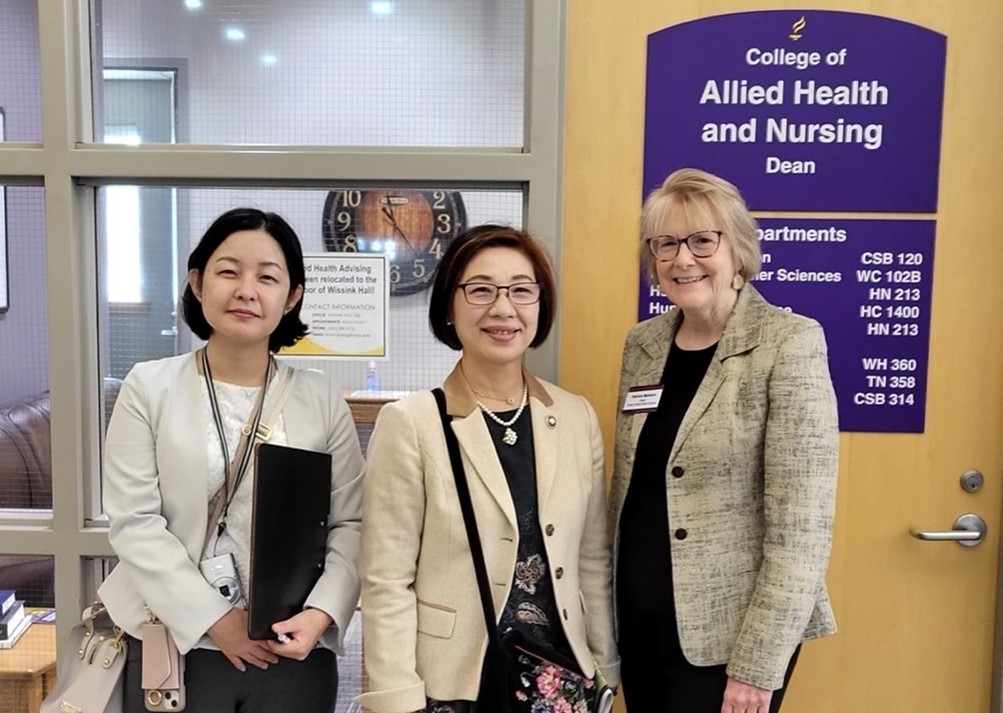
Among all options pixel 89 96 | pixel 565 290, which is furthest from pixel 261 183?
pixel 565 290

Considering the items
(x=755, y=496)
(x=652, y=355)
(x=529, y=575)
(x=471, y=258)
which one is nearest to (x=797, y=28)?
(x=652, y=355)

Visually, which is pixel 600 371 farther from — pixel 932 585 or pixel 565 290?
pixel 932 585

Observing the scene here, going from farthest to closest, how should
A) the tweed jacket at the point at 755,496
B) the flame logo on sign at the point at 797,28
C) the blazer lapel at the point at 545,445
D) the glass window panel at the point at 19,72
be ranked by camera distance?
the glass window panel at the point at 19,72
the flame logo on sign at the point at 797,28
the blazer lapel at the point at 545,445
the tweed jacket at the point at 755,496

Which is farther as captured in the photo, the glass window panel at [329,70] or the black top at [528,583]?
the glass window panel at [329,70]

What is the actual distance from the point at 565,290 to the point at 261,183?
0.75 metres

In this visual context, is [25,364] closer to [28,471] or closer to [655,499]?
[28,471]

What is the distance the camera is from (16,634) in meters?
1.92

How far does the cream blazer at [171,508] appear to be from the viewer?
1.34 metres

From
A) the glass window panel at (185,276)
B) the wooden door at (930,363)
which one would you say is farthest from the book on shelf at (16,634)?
the wooden door at (930,363)

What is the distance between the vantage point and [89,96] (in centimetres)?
184

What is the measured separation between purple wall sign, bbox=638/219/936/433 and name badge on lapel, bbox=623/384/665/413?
392 millimetres

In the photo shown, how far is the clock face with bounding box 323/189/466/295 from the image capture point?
1866 mm

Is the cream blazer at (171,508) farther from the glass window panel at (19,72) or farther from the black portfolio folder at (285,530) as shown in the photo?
the glass window panel at (19,72)

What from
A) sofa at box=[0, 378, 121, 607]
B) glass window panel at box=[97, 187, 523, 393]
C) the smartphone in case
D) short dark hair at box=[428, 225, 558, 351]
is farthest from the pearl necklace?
sofa at box=[0, 378, 121, 607]
